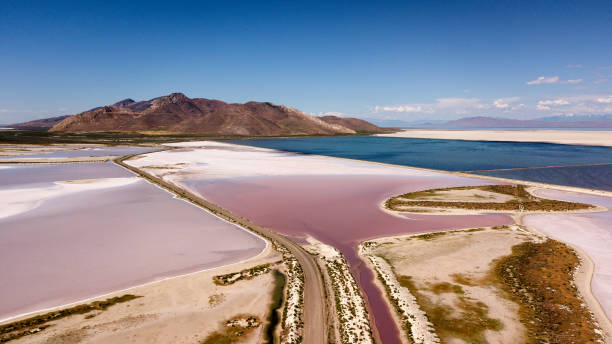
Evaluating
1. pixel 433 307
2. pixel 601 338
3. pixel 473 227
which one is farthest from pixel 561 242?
pixel 433 307

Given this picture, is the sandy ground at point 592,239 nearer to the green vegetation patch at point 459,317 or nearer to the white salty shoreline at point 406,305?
the green vegetation patch at point 459,317

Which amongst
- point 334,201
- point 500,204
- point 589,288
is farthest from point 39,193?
point 500,204

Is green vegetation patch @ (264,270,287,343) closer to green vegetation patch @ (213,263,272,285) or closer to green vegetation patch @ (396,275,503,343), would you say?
green vegetation patch @ (213,263,272,285)

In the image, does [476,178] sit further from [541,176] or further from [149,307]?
[149,307]

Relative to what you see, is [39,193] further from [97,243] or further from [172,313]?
[172,313]

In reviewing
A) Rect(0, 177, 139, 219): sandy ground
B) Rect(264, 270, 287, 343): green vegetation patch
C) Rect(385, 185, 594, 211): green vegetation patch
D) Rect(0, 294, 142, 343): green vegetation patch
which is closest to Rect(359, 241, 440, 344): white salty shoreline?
Rect(264, 270, 287, 343): green vegetation patch

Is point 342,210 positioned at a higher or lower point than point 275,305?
higher

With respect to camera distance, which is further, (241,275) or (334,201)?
(334,201)
